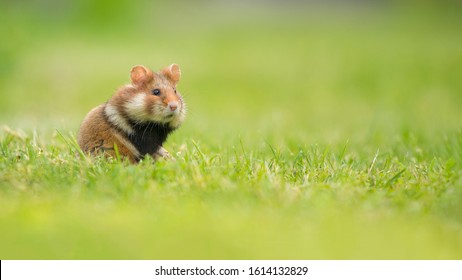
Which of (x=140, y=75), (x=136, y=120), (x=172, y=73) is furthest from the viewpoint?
(x=172, y=73)

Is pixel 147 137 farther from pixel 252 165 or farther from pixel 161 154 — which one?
pixel 252 165

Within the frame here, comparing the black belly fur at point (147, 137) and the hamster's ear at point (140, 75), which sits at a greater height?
the hamster's ear at point (140, 75)

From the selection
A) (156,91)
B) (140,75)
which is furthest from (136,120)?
(140,75)

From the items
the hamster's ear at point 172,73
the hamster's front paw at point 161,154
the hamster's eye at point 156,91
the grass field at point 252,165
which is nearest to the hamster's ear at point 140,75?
the hamster's eye at point 156,91

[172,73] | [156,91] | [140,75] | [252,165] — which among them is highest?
[172,73]

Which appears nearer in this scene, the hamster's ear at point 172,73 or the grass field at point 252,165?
the grass field at point 252,165

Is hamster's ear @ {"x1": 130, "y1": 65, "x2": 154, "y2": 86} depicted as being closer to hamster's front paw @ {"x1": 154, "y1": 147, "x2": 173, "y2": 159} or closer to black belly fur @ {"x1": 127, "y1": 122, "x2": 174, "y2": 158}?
black belly fur @ {"x1": 127, "y1": 122, "x2": 174, "y2": 158}

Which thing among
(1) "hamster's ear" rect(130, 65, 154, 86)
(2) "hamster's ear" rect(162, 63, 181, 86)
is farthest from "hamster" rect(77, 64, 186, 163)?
(2) "hamster's ear" rect(162, 63, 181, 86)

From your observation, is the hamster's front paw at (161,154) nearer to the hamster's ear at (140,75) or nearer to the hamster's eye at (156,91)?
the hamster's eye at (156,91)
